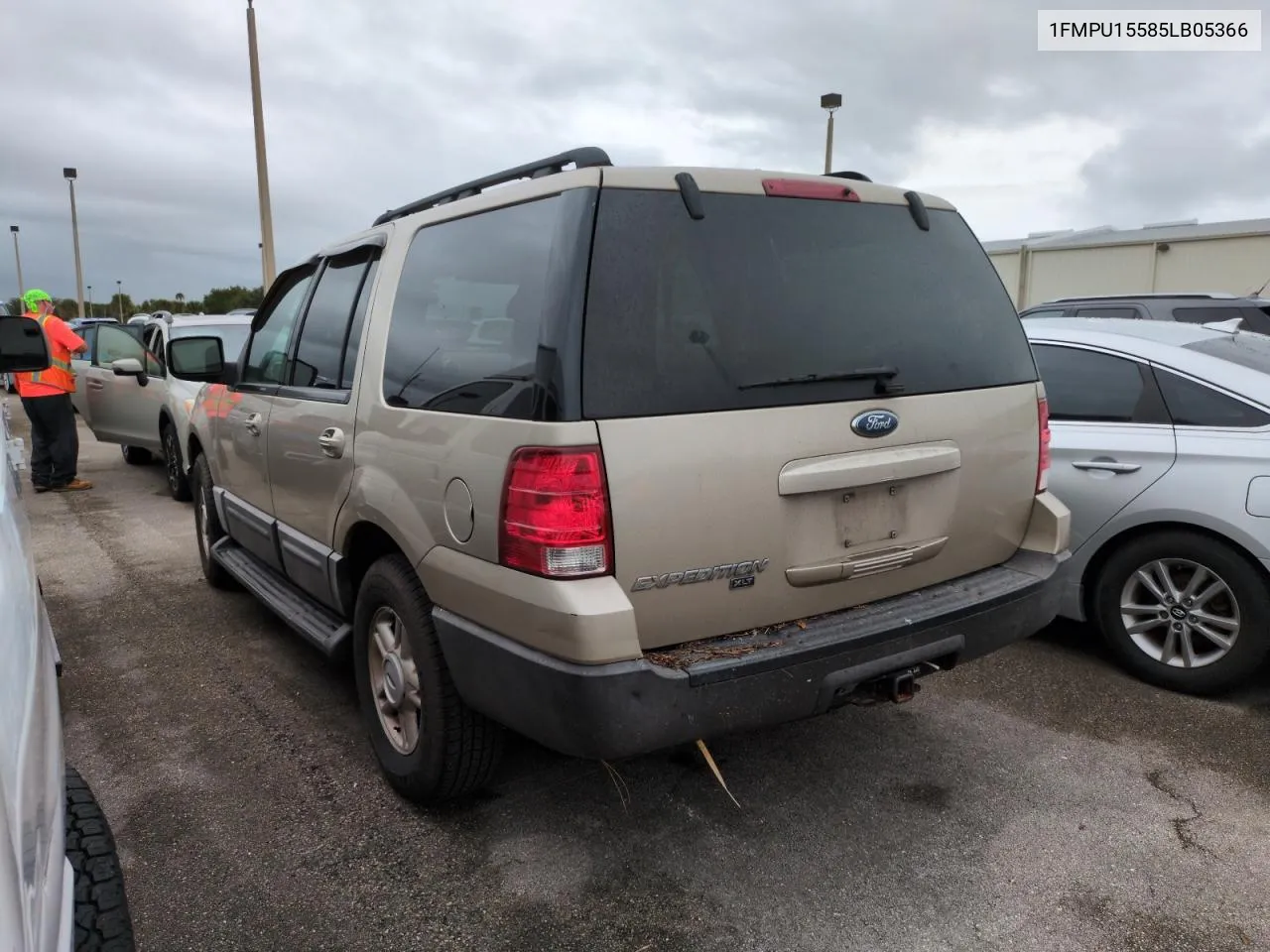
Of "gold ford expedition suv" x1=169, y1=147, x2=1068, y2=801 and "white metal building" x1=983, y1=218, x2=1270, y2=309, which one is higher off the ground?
"white metal building" x1=983, y1=218, x2=1270, y2=309

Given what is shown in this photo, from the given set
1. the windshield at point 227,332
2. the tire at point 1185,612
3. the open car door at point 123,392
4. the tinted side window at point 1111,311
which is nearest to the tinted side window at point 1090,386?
the tire at point 1185,612

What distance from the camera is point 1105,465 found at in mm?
3914

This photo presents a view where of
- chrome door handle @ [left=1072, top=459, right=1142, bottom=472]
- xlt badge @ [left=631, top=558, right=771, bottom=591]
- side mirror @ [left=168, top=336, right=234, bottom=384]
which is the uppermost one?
side mirror @ [left=168, top=336, right=234, bottom=384]

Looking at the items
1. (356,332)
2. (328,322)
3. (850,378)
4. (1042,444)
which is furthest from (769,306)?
(328,322)

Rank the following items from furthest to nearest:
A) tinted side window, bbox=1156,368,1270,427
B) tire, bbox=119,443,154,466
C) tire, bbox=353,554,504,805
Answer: tire, bbox=119,443,154,466, tinted side window, bbox=1156,368,1270,427, tire, bbox=353,554,504,805

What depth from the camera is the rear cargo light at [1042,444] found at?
2.97 m

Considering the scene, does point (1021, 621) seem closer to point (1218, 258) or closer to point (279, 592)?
point (279, 592)

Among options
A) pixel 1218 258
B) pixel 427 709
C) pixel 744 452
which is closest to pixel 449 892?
pixel 427 709

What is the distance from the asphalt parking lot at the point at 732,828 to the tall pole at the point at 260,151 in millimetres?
10259

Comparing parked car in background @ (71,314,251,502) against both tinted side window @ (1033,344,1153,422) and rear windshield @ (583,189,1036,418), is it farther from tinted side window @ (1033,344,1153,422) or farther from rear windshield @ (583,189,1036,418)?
tinted side window @ (1033,344,1153,422)

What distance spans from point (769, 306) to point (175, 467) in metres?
7.33

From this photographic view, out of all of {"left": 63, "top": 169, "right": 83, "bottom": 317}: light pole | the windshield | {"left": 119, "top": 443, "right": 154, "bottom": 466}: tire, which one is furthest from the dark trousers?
{"left": 63, "top": 169, "right": 83, "bottom": 317}: light pole

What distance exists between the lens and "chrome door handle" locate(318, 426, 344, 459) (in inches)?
119

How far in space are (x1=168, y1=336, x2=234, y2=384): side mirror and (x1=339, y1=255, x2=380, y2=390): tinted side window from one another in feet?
5.22
